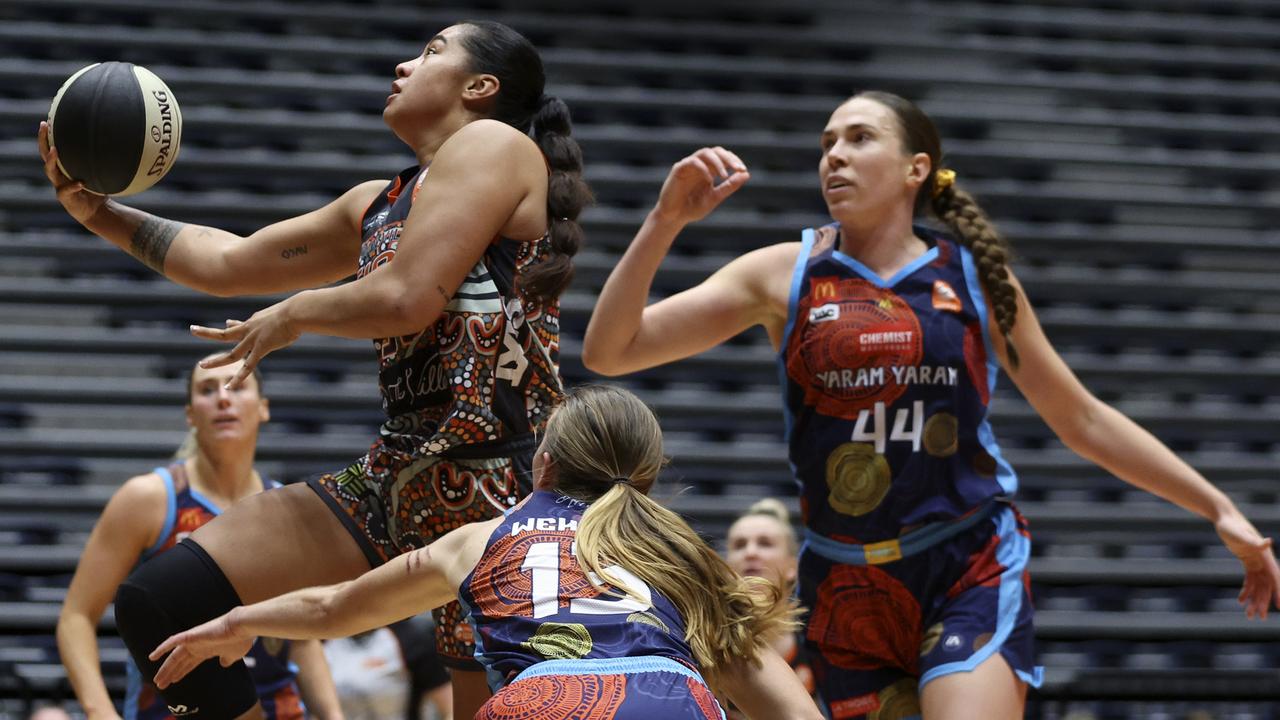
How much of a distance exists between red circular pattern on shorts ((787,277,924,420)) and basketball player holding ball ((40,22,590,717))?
57 centimetres

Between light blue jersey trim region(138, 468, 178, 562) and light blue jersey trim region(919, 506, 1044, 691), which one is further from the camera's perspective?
light blue jersey trim region(138, 468, 178, 562)

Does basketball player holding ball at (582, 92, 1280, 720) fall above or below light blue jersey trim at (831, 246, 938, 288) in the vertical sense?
below

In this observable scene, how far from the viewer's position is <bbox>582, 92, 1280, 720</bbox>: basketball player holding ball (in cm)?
272

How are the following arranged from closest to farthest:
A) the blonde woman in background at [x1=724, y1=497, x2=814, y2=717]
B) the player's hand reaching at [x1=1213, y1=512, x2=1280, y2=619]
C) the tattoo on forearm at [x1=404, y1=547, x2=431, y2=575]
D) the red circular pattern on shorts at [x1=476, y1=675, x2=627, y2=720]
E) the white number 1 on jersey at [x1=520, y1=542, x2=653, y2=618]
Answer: the red circular pattern on shorts at [x1=476, y1=675, x2=627, y2=720] < the white number 1 on jersey at [x1=520, y1=542, x2=653, y2=618] < the tattoo on forearm at [x1=404, y1=547, x2=431, y2=575] < the player's hand reaching at [x1=1213, y1=512, x2=1280, y2=619] < the blonde woman in background at [x1=724, y1=497, x2=814, y2=717]

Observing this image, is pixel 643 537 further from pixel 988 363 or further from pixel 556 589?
pixel 988 363

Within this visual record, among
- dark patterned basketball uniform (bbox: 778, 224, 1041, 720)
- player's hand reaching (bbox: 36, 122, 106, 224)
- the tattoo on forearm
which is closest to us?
the tattoo on forearm

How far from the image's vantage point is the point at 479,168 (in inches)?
91.6

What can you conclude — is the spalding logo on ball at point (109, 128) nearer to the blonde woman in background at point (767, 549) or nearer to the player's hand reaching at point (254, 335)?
the player's hand reaching at point (254, 335)

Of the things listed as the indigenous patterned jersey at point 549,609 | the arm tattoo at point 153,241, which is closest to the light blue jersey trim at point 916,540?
the indigenous patterned jersey at point 549,609

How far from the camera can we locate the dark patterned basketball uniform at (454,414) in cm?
232

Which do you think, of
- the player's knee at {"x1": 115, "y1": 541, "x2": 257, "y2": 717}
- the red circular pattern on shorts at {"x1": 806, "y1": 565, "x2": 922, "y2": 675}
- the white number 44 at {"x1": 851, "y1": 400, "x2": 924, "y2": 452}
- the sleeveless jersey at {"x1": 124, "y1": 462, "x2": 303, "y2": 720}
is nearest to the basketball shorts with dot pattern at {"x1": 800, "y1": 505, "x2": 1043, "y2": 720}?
the red circular pattern on shorts at {"x1": 806, "y1": 565, "x2": 922, "y2": 675}

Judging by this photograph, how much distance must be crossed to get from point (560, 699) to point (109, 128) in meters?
1.35

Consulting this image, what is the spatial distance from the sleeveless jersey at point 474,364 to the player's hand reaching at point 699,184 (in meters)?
0.24

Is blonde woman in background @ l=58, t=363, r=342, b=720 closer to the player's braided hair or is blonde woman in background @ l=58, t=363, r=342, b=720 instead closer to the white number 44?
the player's braided hair
